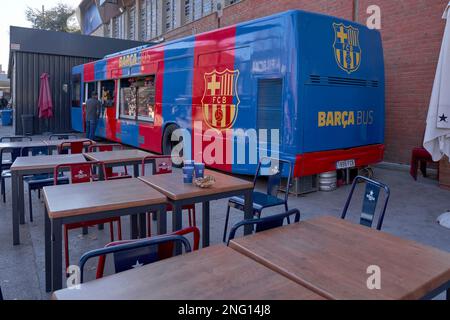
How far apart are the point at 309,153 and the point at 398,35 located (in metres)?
4.14

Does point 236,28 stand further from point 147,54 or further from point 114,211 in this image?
point 114,211

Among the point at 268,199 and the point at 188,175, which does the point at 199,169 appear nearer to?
the point at 188,175

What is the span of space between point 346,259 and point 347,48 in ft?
17.1

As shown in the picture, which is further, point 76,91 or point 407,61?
point 76,91

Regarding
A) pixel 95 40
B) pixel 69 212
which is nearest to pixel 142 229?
pixel 69 212

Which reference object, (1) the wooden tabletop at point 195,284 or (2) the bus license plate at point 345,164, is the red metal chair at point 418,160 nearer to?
(2) the bus license plate at point 345,164

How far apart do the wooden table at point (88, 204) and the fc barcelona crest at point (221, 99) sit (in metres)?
3.63

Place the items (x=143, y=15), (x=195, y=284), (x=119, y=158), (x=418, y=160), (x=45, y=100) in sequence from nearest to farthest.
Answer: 1. (x=195, y=284)
2. (x=119, y=158)
3. (x=418, y=160)
4. (x=45, y=100)
5. (x=143, y=15)

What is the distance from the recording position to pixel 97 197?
3.00 meters

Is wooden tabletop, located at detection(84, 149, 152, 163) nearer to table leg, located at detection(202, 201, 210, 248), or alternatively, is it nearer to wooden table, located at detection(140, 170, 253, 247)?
wooden table, located at detection(140, 170, 253, 247)

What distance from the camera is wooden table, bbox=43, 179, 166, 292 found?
2668mm

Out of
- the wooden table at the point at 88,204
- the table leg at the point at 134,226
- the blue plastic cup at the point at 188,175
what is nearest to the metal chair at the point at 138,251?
the wooden table at the point at 88,204

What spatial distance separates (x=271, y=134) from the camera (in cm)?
626

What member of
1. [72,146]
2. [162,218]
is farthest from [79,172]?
[72,146]
